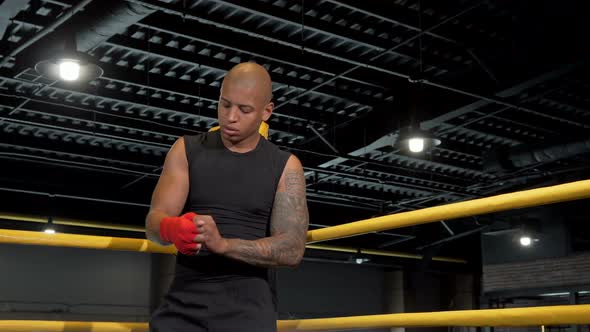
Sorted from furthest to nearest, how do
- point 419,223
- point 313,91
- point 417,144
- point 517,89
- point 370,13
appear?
1. point 313,91
2. point 417,144
3. point 517,89
4. point 370,13
5. point 419,223

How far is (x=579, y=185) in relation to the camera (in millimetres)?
1876

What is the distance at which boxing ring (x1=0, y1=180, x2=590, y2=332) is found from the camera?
1.94 m

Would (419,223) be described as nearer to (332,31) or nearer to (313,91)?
(332,31)

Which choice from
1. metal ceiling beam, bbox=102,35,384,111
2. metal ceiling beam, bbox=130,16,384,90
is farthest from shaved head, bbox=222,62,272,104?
metal ceiling beam, bbox=102,35,384,111

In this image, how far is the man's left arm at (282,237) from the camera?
1.88 meters

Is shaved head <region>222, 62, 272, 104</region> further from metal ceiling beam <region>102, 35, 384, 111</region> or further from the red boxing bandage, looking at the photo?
metal ceiling beam <region>102, 35, 384, 111</region>

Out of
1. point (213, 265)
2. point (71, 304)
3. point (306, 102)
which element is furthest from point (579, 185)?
point (71, 304)

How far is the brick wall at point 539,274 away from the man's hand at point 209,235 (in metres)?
13.2

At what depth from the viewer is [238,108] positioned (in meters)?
2.03

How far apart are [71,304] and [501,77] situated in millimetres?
10774

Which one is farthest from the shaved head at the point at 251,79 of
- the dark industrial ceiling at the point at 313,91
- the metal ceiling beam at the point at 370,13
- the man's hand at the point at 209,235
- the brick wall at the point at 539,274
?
the brick wall at the point at 539,274

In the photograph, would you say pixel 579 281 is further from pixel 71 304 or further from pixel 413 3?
pixel 71 304

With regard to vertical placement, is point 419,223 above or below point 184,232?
above

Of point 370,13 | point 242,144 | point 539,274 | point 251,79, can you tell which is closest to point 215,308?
point 242,144
